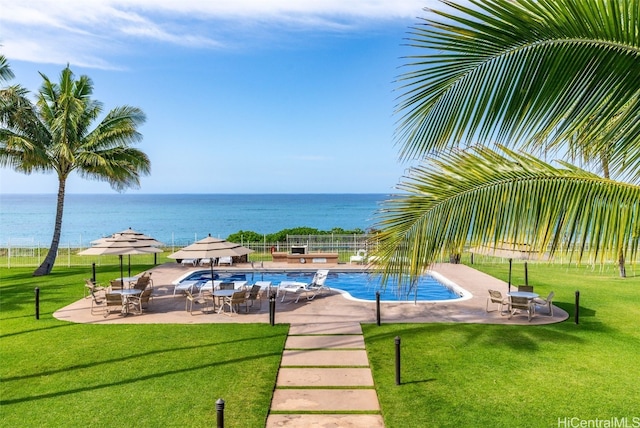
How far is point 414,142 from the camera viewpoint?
308cm

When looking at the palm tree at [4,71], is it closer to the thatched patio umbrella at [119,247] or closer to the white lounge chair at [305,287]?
the thatched patio umbrella at [119,247]

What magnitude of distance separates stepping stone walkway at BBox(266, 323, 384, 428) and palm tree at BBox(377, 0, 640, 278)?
4028mm

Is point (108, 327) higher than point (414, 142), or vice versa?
point (414, 142)

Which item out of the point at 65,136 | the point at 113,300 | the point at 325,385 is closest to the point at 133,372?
the point at 325,385

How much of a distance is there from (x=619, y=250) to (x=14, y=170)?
76.6 feet

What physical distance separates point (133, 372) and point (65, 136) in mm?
15301

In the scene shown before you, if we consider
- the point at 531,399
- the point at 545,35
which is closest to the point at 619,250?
the point at 545,35

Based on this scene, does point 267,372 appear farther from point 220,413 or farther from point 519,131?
point 519,131

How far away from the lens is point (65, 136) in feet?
64.6

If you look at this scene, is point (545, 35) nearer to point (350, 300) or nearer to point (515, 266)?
point (350, 300)

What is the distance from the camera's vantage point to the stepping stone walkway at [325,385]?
636 centimetres

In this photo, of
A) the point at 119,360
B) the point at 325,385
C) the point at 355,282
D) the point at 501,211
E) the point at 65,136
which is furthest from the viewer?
the point at 65,136

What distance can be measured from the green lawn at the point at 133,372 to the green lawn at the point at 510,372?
85.7 inches

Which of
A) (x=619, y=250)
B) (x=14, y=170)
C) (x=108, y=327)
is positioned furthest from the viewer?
(x=14, y=170)
